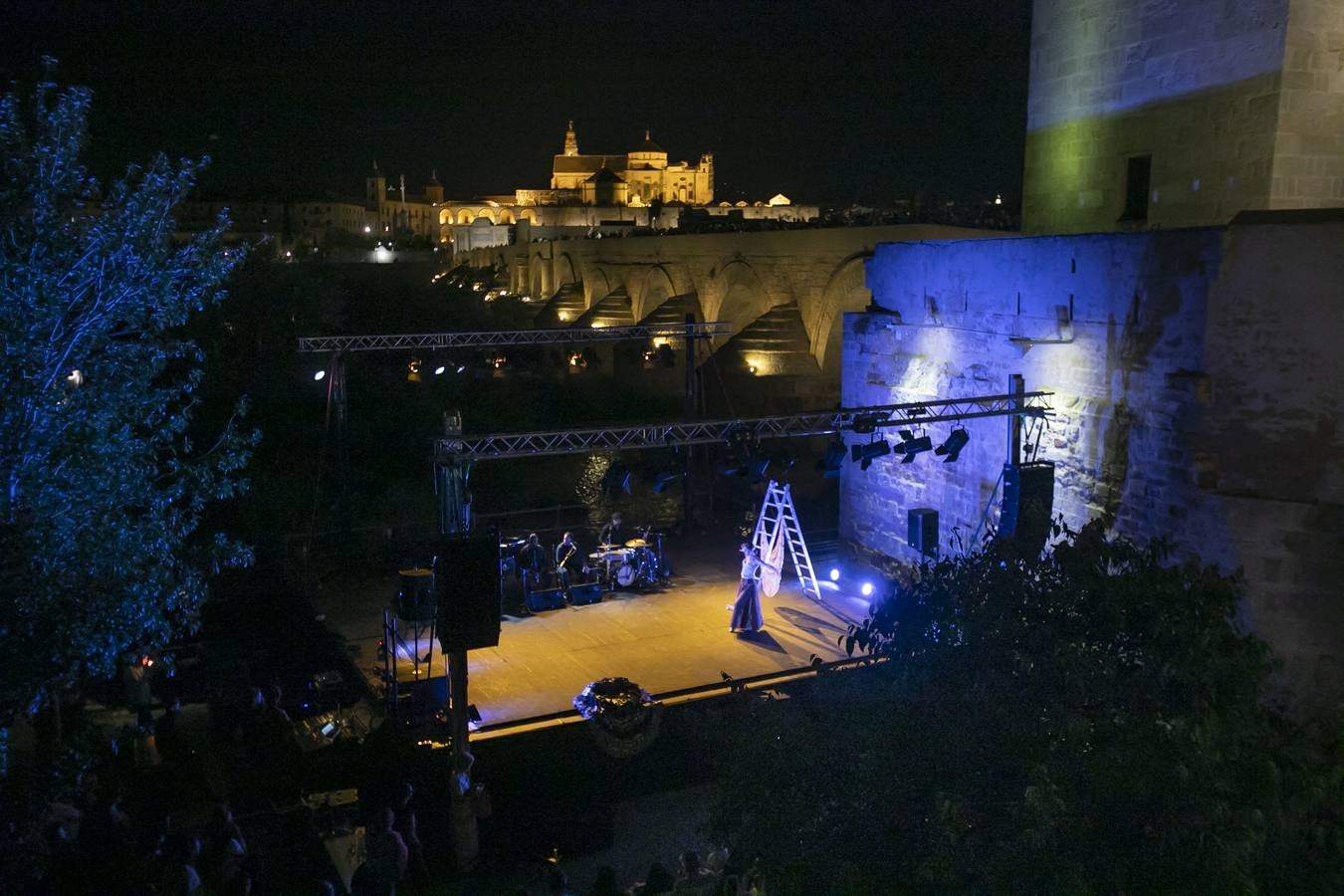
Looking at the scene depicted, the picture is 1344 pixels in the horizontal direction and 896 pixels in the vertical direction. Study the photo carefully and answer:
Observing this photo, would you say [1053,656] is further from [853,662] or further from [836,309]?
[836,309]

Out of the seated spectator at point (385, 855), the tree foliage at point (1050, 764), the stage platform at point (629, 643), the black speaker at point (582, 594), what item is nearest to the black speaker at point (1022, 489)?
the stage platform at point (629, 643)

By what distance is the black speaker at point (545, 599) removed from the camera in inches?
513

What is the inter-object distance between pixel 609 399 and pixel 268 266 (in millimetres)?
8875

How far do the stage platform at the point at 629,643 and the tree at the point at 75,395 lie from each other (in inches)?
159

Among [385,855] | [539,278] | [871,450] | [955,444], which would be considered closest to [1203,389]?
[955,444]

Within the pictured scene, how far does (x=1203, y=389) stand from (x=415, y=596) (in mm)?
7244

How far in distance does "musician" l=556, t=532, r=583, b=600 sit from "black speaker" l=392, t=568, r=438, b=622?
3.40 metres

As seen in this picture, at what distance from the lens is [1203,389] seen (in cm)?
899

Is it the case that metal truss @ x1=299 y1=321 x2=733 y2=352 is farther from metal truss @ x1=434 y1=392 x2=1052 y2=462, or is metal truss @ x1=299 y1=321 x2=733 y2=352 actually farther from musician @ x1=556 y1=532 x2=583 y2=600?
metal truss @ x1=434 y1=392 x2=1052 y2=462

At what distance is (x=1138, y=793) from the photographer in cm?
424

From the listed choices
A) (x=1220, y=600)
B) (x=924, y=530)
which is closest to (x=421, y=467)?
(x=924, y=530)

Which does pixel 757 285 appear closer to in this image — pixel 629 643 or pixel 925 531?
pixel 925 531

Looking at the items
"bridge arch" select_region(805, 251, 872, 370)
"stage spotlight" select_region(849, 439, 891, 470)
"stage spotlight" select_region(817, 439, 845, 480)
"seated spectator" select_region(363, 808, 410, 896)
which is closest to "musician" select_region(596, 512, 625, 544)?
"stage spotlight" select_region(817, 439, 845, 480)

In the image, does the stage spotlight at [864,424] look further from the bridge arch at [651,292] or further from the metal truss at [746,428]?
the bridge arch at [651,292]
